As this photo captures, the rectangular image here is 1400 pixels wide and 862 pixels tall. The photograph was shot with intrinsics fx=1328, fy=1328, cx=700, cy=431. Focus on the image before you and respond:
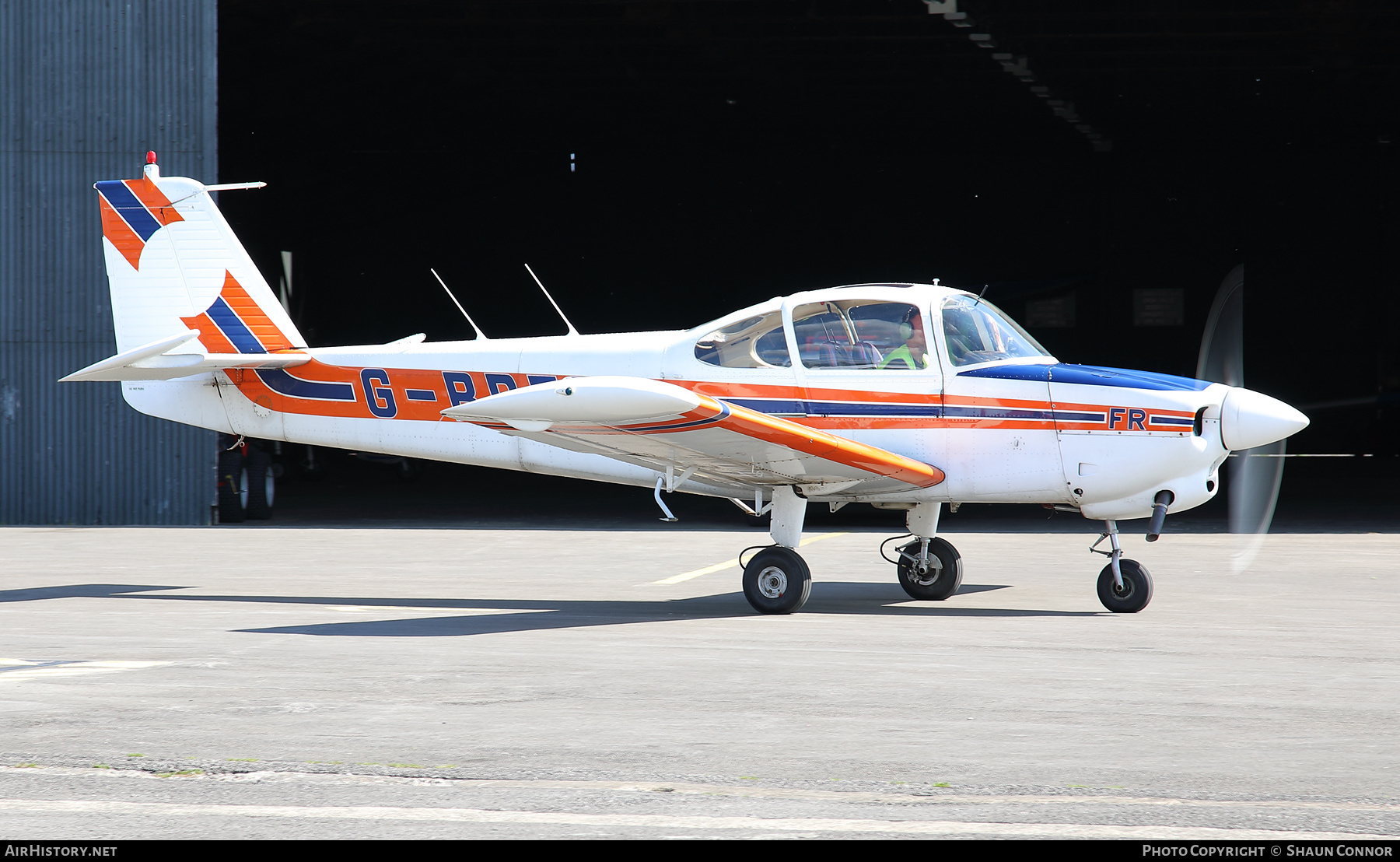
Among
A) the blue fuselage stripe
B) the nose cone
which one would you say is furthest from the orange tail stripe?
the nose cone

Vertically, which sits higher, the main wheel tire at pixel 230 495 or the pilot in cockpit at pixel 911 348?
the pilot in cockpit at pixel 911 348

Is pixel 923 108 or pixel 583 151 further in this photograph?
pixel 583 151

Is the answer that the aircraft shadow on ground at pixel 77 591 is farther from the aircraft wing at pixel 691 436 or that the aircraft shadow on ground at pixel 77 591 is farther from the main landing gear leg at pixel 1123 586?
the main landing gear leg at pixel 1123 586

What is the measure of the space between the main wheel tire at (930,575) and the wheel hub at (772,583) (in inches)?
47.2

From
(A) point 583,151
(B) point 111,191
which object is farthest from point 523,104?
(B) point 111,191

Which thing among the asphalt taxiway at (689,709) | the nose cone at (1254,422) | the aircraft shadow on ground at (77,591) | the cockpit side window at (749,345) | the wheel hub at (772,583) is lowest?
the asphalt taxiway at (689,709)

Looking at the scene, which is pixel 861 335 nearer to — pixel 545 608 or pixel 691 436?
pixel 691 436

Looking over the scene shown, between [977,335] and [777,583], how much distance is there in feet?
6.89

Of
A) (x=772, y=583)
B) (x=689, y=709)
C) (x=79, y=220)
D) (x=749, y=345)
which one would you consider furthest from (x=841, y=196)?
(x=689, y=709)

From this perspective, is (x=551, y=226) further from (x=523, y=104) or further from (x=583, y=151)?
(x=523, y=104)

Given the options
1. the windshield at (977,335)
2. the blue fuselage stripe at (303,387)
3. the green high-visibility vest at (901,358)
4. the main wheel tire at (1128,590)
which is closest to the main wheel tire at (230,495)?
the blue fuselage stripe at (303,387)

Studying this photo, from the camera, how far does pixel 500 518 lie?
17703 millimetres

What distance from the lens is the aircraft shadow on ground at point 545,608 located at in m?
8.19
